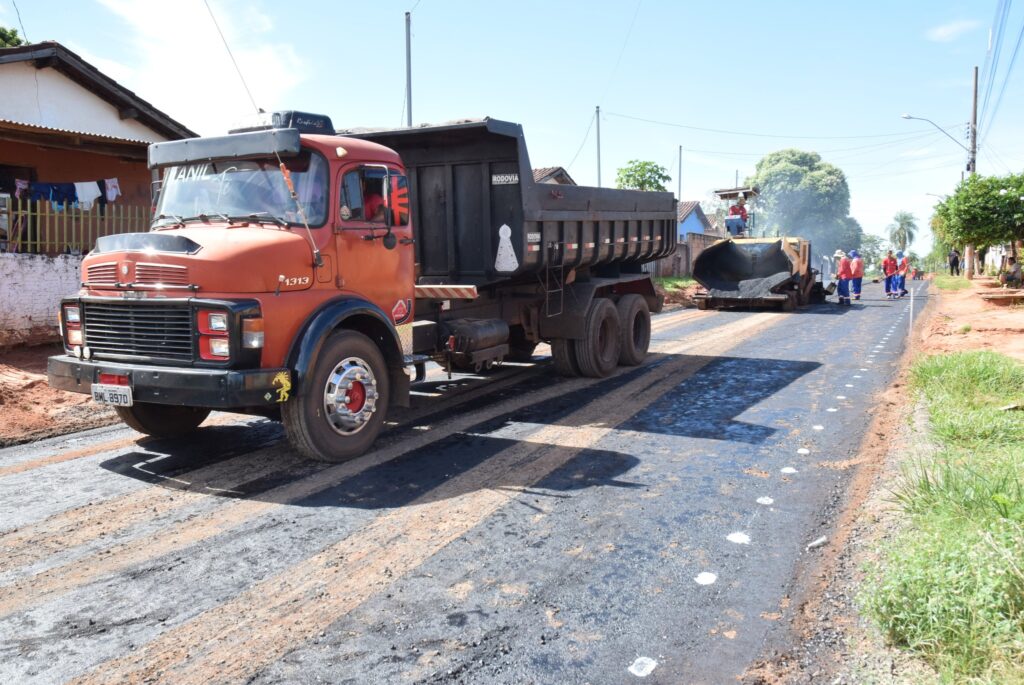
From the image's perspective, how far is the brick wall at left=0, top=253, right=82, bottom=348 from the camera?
10047mm

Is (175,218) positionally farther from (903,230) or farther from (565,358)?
(903,230)

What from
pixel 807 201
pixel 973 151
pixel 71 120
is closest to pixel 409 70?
pixel 71 120

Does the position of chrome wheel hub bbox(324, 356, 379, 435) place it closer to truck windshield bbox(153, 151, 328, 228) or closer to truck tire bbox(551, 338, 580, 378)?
truck windshield bbox(153, 151, 328, 228)

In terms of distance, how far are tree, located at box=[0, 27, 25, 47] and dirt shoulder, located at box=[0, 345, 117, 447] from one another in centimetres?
1421

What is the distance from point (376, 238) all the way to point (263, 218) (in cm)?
95

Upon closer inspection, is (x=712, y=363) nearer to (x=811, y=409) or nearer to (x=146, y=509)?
(x=811, y=409)

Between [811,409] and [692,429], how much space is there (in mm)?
1572

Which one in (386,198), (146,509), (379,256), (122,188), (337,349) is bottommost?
(146,509)

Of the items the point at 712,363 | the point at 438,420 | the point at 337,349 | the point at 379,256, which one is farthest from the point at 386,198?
the point at 712,363

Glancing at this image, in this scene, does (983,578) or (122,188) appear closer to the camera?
(983,578)

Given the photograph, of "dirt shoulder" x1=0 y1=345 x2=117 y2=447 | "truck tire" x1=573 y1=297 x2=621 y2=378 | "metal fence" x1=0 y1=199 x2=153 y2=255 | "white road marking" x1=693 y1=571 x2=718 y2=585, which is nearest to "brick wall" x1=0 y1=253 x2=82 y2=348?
"metal fence" x1=0 y1=199 x2=153 y2=255

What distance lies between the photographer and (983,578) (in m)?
3.18

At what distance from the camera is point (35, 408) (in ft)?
26.5

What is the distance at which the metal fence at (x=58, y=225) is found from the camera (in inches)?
409
